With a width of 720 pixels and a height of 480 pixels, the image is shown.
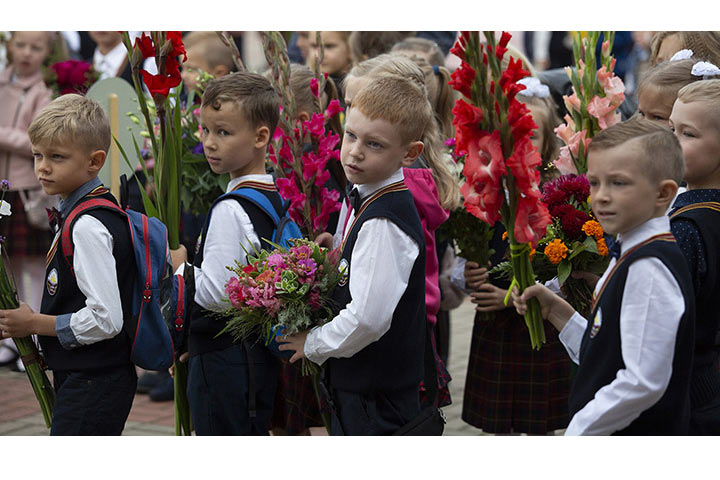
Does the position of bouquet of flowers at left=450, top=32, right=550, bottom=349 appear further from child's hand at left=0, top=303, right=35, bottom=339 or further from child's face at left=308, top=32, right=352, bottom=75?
child's face at left=308, top=32, right=352, bottom=75

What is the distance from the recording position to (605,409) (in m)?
2.09

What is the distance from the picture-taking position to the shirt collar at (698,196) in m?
2.62

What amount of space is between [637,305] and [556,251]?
91cm

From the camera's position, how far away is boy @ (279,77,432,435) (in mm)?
2725

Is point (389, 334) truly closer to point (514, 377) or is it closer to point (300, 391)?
point (300, 391)

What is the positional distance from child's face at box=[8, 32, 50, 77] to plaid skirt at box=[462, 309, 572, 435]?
4118mm

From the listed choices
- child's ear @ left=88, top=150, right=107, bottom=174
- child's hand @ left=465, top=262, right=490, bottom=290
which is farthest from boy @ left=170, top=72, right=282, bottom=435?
child's hand @ left=465, top=262, right=490, bottom=290

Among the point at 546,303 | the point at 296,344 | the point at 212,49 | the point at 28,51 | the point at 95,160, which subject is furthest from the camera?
the point at 28,51

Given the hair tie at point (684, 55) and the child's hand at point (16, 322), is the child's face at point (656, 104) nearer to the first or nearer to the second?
the hair tie at point (684, 55)

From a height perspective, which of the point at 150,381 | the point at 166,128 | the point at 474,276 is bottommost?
the point at 150,381

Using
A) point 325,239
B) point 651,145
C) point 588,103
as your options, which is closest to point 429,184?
point 325,239

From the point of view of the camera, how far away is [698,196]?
2639 mm

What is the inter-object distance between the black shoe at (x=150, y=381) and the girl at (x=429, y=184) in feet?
8.98

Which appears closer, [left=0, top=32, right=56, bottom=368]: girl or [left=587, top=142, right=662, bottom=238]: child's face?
[left=587, top=142, right=662, bottom=238]: child's face
